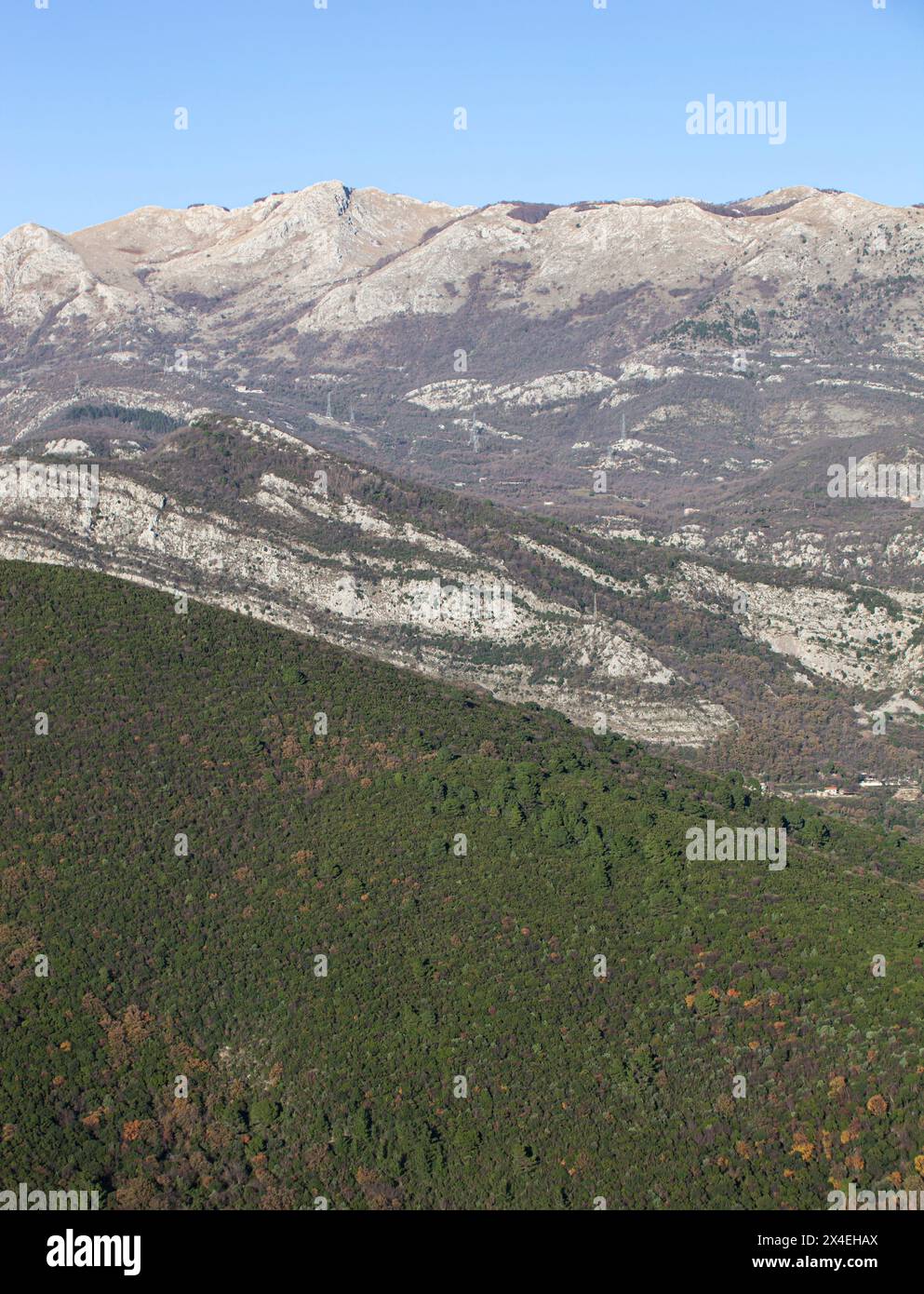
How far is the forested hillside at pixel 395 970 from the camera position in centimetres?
5397

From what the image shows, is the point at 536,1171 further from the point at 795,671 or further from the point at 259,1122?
the point at 795,671

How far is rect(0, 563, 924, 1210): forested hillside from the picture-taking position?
54.0m

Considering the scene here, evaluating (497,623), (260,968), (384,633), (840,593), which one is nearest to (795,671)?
(840,593)

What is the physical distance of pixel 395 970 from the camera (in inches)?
2485
